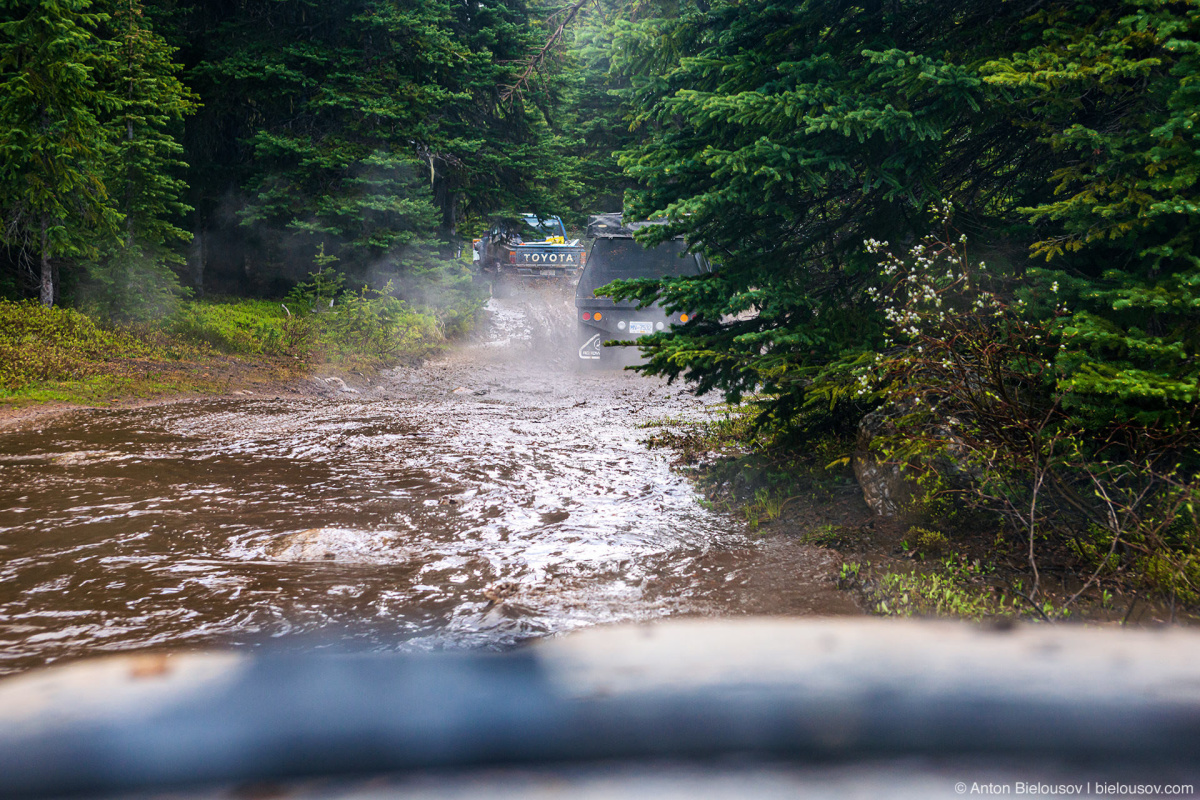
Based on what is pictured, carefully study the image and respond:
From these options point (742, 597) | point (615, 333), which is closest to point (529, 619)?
point (742, 597)

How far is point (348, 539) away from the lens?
497 centimetres

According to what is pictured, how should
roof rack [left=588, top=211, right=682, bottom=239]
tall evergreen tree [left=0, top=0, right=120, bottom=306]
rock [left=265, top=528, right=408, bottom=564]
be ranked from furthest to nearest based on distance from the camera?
roof rack [left=588, top=211, right=682, bottom=239]
tall evergreen tree [left=0, top=0, right=120, bottom=306]
rock [left=265, top=528, right=408, bottom=564]

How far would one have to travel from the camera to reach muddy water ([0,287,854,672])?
12.2 ft

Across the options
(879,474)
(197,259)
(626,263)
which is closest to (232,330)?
(197,259)

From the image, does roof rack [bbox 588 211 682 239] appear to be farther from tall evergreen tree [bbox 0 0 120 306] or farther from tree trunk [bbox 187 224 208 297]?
tall evergreen tree [bbox 0 0 120 306]

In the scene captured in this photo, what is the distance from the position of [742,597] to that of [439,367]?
12.3 m

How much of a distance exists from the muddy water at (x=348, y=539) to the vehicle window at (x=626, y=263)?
6.83 metres

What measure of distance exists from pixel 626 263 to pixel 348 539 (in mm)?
11673

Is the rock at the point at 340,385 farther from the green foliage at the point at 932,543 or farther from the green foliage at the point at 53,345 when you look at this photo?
the green foliage at the point at 932,543

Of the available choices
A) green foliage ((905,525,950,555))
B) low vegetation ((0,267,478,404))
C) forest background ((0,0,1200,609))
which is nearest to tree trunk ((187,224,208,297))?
low vegetation ((0,267,478,404))

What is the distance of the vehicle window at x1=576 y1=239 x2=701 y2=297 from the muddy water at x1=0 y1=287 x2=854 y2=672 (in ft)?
22.4

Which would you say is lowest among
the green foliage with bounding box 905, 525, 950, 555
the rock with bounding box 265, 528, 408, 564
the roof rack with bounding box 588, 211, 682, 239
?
the rock with bounding box 265, 528, 408, 564

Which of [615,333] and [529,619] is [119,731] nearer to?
[529,619]

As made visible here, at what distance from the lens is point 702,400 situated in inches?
506
